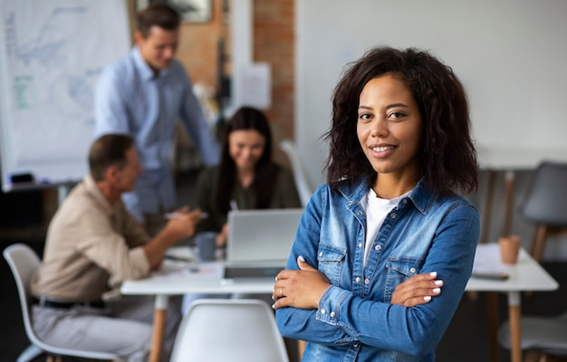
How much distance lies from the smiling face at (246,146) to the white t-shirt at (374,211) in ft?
6.01

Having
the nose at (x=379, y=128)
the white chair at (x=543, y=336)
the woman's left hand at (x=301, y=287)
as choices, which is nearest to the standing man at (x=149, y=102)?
the white chair at (x=543, y=336)

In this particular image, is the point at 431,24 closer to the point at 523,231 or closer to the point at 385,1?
the point at 385,1

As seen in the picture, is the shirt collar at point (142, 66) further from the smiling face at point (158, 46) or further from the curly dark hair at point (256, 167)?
the curly dark hair at point (256, 167)

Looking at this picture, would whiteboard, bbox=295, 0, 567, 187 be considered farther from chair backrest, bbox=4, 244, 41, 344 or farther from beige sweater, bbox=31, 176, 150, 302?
chair backrest, bbox=4, 244, 41, 344

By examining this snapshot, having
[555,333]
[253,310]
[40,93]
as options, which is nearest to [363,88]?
[253,310]

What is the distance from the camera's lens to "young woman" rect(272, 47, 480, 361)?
1459 millimetres

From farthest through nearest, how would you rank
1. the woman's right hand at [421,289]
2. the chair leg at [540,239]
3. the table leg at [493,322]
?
the chair leg at [540,239] < the table leg at [493,322] < the woman's right hand at [421,289]

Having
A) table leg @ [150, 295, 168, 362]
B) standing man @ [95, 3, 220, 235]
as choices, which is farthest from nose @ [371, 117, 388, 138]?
standing man @ [95, 3, 220, 235]

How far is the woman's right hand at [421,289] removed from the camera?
145cm

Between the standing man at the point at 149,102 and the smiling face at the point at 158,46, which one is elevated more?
the smiling face at the point at 158,46

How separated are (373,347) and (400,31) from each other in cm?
403

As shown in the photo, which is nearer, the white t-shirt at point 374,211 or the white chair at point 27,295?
the white t-shirt at point 374,211

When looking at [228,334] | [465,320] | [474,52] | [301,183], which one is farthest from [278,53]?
[228,334]

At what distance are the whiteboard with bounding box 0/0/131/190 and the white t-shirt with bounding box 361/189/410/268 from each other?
296cm
